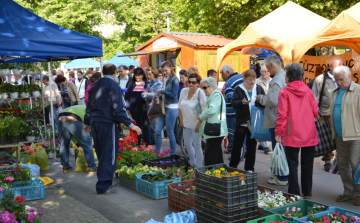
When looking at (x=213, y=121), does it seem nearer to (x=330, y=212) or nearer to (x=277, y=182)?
(x=277, y=182)

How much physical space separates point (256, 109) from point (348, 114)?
5.06 feet

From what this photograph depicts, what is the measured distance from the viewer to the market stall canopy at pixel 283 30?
841cm

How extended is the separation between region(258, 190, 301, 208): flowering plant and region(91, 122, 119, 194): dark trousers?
93.0 inches

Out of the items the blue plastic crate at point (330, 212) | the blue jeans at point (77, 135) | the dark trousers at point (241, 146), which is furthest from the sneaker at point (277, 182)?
the blue jeans at point (77, 135)

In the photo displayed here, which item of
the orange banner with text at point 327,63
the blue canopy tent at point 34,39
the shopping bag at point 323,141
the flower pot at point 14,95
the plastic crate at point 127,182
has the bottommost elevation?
the plastic crate at point 127,182

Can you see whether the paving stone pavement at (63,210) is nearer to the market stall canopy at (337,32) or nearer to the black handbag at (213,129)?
the black handbag at (213,129)

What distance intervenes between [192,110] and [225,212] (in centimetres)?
300

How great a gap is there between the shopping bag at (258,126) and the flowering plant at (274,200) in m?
1.59

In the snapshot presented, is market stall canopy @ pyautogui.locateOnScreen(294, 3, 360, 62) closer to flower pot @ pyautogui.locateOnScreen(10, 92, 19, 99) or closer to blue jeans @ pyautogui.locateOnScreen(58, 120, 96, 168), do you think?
blue jeans @ pyautogui.locateOnScreen(58, 120, 96, 168)

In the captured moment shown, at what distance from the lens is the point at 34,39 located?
678cm

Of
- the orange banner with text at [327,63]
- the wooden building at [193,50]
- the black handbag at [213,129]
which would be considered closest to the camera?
the black handbag at [213,129]

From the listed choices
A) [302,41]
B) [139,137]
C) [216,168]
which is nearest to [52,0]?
[139,137]

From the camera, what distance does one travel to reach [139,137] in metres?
9.52

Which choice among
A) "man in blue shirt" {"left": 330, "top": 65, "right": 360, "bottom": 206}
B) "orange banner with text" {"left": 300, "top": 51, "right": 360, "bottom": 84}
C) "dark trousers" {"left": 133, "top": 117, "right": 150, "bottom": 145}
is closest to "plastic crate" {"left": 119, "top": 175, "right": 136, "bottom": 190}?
"man in blue shirt" {"left": 330, "top": 65, "right": 360, "bottom": 206}
